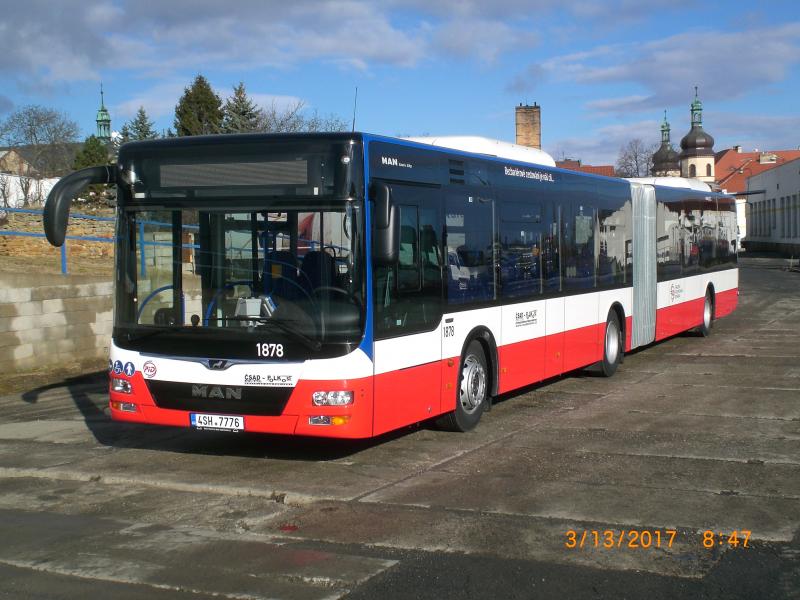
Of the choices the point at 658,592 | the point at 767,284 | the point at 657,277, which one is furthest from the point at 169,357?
the point at 767,284

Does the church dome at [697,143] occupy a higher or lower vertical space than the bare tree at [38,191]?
higher

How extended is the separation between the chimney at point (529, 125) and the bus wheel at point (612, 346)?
26580mm

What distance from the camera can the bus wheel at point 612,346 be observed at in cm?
1516

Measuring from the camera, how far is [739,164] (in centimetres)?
16175

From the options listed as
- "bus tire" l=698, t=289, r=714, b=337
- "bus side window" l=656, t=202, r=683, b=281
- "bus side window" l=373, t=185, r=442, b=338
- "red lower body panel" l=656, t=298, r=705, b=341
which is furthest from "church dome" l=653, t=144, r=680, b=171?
"bus side window" l=373, t=185, r=442, b=338

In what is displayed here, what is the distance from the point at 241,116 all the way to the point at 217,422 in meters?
40.7

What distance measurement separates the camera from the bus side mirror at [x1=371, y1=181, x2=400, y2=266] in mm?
8234

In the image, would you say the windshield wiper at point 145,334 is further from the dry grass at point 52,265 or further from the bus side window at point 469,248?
the dry grass at point 52,265

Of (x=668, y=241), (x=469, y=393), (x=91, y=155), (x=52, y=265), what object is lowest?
(x=469, y=393)

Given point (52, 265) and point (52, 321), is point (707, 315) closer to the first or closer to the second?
point (52, 321)

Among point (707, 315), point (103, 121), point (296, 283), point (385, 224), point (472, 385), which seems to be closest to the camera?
point (385, 224)

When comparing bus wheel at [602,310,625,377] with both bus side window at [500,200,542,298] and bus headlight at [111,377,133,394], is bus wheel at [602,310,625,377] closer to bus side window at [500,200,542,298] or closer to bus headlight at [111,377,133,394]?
bus side window at [500,200,542,298]

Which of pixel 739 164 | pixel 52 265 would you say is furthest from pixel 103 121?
pixel 739 164

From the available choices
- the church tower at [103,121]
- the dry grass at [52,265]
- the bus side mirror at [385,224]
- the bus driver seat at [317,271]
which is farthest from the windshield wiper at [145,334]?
the church tower at [103,121]
